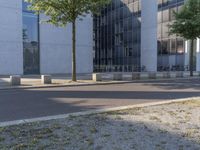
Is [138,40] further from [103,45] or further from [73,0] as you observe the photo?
[73,0]

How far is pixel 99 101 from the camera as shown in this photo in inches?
483

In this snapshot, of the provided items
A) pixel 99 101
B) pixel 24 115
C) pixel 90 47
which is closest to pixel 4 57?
pixel 90 47

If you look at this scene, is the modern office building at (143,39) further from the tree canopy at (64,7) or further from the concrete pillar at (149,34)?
the tree canopy at (64,7)

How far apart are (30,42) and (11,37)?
2391 mm

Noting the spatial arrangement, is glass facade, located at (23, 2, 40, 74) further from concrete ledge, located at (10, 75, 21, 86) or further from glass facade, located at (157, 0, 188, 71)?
glass facade, located at (157, 0, 188, 71)

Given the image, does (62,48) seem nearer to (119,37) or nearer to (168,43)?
(168,43)

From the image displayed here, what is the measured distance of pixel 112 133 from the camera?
6543 mm

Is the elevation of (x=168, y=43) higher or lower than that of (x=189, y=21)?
lower

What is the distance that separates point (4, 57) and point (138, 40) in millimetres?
22978

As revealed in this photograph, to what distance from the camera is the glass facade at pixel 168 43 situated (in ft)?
143

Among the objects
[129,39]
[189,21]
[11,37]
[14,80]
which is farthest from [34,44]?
[129,39]

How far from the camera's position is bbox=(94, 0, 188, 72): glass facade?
44.5 meters

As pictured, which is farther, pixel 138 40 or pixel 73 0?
pixel 138 40

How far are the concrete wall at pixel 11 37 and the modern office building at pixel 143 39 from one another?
16217mm
